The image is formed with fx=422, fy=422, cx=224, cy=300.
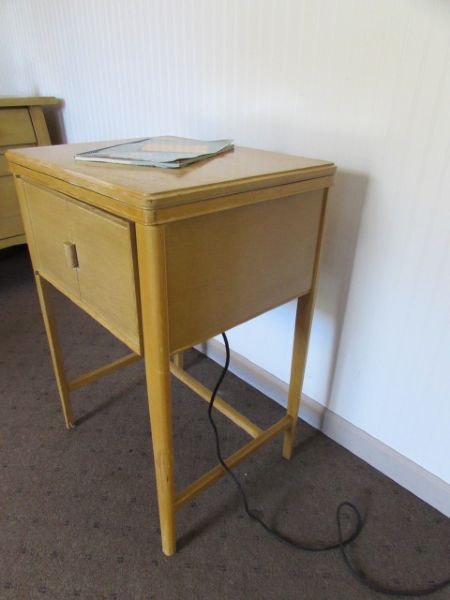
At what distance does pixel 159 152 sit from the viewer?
0.75 meters

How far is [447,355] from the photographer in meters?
0.85

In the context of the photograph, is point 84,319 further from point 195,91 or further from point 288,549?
point 288,549

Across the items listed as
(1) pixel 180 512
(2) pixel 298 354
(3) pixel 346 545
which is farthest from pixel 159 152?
(3) pixel 346 545

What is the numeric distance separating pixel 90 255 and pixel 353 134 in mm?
558

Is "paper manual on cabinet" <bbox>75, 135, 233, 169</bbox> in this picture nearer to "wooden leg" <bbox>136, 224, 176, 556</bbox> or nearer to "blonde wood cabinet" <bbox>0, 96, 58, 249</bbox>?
"wooden leg" <bbox>136, 224, 176, 556</bbox>

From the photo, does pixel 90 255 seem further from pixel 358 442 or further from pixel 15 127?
pixel 15 127

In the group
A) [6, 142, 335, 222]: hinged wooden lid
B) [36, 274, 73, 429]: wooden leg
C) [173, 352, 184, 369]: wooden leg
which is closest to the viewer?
[6, 142, 335, 222]: hinged wooden lid

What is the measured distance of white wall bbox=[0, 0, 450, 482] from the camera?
746 mm

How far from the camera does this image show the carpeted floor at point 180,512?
82cm

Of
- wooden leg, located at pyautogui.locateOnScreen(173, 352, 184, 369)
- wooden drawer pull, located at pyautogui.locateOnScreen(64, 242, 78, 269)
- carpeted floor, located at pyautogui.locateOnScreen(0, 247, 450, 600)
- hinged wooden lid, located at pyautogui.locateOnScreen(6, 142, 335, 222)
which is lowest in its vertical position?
carpeted floor, located at pyautogui.locateOnScreen(0, 247, 450, 600)

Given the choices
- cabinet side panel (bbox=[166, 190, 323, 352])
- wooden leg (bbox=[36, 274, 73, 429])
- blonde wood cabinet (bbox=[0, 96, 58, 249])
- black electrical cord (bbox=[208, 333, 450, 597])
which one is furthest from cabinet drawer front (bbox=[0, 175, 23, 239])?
cabinet side panel (bbox=[166, 190, 323, 352])

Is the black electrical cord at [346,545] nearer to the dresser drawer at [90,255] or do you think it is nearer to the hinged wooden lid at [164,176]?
the dresser drawer at [90,255]

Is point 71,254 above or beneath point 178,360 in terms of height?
above

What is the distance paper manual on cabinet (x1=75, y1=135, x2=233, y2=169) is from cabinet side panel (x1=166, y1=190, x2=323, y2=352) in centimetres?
14
